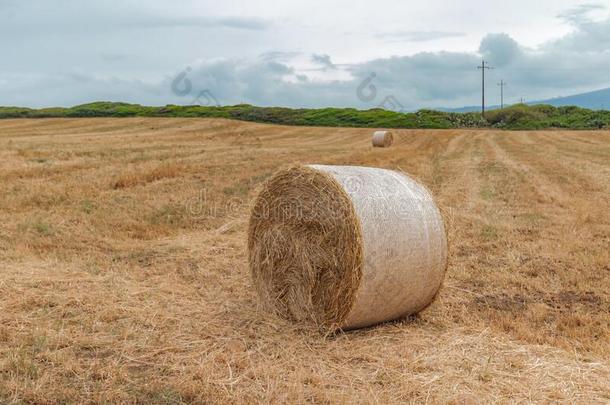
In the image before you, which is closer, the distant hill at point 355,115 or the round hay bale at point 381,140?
the round hay bale at point 381,140

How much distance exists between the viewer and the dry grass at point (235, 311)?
16.3ft

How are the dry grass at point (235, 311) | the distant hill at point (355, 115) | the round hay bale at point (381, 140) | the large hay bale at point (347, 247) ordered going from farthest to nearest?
1. the distant hill at point (355, 115)
2. the round hay bale at point (381, 140)
3. the large hay bale at point (347, 247)
4. the dry grass at point (235, 311)

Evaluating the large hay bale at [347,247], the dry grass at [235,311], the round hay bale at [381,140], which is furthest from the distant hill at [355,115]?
the large hay bale at [347,247]

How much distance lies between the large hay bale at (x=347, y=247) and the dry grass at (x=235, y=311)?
26 cm

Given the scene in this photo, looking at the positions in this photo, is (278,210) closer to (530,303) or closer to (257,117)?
(530,303)

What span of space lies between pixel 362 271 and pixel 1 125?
133 ft

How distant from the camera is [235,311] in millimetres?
6840

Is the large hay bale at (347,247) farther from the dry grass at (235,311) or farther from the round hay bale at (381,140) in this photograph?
the round hay bale at (381,140)

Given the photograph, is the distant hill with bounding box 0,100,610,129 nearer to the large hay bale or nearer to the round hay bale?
the round hay bale

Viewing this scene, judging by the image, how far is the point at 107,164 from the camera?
18578mm

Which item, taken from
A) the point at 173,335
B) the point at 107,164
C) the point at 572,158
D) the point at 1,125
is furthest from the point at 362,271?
the point at 1,125

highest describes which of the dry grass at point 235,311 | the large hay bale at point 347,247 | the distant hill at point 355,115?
the distant hill at point 355,115

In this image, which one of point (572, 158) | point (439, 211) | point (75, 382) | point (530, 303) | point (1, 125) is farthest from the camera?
point (1, 125)

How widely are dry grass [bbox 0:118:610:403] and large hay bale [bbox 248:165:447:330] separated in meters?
0.26
